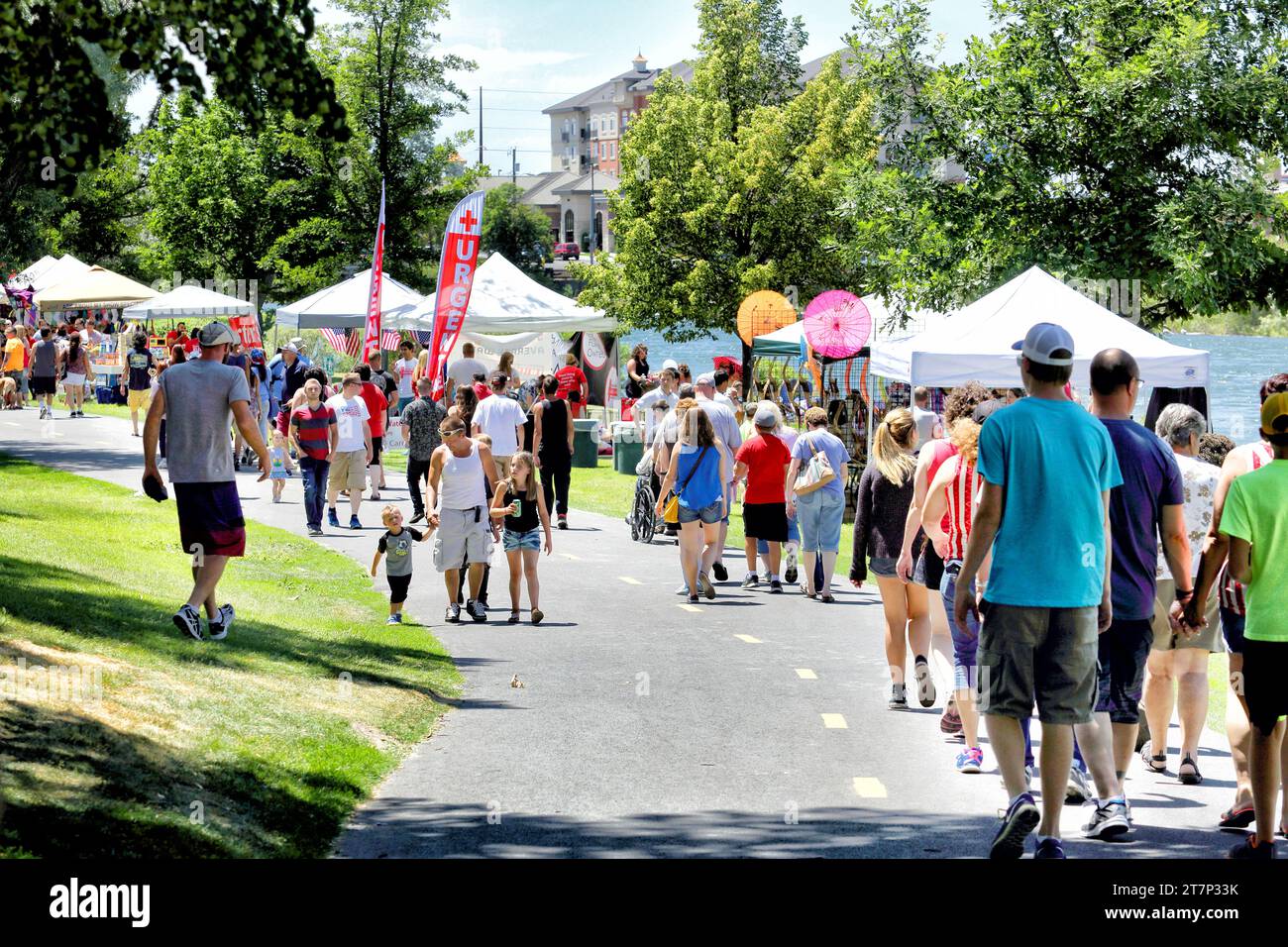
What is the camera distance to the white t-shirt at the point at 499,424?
17109 millimetres

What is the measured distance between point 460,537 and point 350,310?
18498mm

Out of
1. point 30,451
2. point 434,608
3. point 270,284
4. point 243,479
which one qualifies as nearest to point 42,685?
point 434,608

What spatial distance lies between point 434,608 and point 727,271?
2517 centimetres

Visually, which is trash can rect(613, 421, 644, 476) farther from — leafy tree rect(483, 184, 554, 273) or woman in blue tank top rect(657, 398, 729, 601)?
leafy tree rect(483, 184, 554, 273)

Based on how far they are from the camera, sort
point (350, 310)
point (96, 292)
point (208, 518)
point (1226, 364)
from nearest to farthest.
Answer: point (208, 518), point (350, 310), point (96, 292), point (1226, 364)

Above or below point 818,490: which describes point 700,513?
below

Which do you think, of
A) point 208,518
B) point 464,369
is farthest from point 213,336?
point 464,369

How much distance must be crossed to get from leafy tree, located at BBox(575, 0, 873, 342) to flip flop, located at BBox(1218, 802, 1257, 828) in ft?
100

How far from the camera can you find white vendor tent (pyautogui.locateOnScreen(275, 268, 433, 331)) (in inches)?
1161

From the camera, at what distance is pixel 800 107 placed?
37.9m

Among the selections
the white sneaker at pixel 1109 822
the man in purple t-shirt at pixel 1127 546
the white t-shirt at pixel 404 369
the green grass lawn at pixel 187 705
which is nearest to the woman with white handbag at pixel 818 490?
the green grass lawn at pixel 187 705

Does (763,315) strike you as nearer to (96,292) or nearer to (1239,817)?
(96,292)

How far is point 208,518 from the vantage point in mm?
9969

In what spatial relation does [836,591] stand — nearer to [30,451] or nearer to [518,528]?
[518,528]
